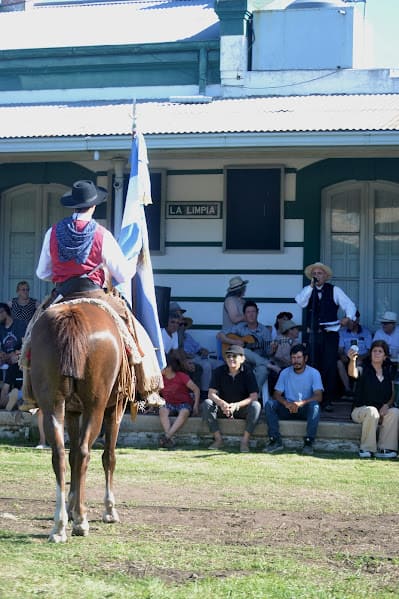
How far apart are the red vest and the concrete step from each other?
5.13 m

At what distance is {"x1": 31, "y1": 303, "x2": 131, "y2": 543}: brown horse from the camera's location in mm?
7461

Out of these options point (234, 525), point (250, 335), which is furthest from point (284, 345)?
point (234, 525)

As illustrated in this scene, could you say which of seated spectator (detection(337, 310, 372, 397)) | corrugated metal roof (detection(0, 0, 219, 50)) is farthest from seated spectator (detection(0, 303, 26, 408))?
corrugated metal roof (detection(0, 0, 219, 50))

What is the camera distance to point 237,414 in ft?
42.3

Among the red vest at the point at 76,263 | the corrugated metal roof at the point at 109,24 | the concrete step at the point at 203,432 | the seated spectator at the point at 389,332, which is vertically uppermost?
the corrugated metal roof at the point at 109,24

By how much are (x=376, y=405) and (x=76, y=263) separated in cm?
561

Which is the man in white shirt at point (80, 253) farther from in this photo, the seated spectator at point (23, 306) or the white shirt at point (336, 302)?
the seated spectator at point (23, 306)

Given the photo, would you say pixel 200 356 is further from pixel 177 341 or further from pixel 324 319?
pixel 324 319

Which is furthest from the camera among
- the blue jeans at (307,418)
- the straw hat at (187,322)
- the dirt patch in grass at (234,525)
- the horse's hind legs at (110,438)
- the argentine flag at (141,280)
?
the straw hat at (187,322)

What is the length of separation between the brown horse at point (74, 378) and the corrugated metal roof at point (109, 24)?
12.2m

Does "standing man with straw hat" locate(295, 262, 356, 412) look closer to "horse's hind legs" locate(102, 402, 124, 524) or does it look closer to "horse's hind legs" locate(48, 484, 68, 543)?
"horse's hind legs" locate(102, 402, 124, 524)

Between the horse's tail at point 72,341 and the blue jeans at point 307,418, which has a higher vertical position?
the horse's tail at point 72,341

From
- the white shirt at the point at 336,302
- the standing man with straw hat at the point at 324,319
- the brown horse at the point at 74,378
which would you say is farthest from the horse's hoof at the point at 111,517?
the white shirt at the point at 336,302

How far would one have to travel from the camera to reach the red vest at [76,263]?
8062 mm
